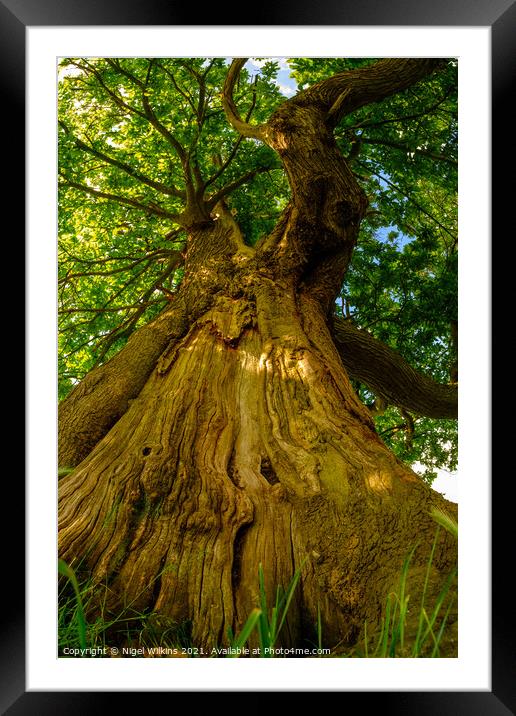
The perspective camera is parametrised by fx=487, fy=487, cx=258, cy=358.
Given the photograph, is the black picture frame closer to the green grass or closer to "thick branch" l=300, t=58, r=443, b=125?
the green grass

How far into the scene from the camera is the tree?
2002 millimetres

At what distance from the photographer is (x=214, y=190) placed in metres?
6.57

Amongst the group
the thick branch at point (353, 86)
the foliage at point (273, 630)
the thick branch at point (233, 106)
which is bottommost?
the foliage at point (273, 630)

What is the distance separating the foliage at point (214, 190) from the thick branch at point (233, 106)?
168 mm

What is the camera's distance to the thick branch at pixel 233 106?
472 cm

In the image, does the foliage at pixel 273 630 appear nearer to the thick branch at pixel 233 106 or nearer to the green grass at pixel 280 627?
the green grass at pixel 280 627

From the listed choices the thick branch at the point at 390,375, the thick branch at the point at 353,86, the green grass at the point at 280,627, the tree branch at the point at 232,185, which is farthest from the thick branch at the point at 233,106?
the green grass at the point at 280,627

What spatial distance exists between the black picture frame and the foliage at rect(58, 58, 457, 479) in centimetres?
326

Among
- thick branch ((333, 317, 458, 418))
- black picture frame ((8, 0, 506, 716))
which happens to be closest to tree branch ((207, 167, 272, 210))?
thick branch ((333, 317, 458, 418))

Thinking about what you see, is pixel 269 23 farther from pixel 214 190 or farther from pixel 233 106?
pixel 214 190
